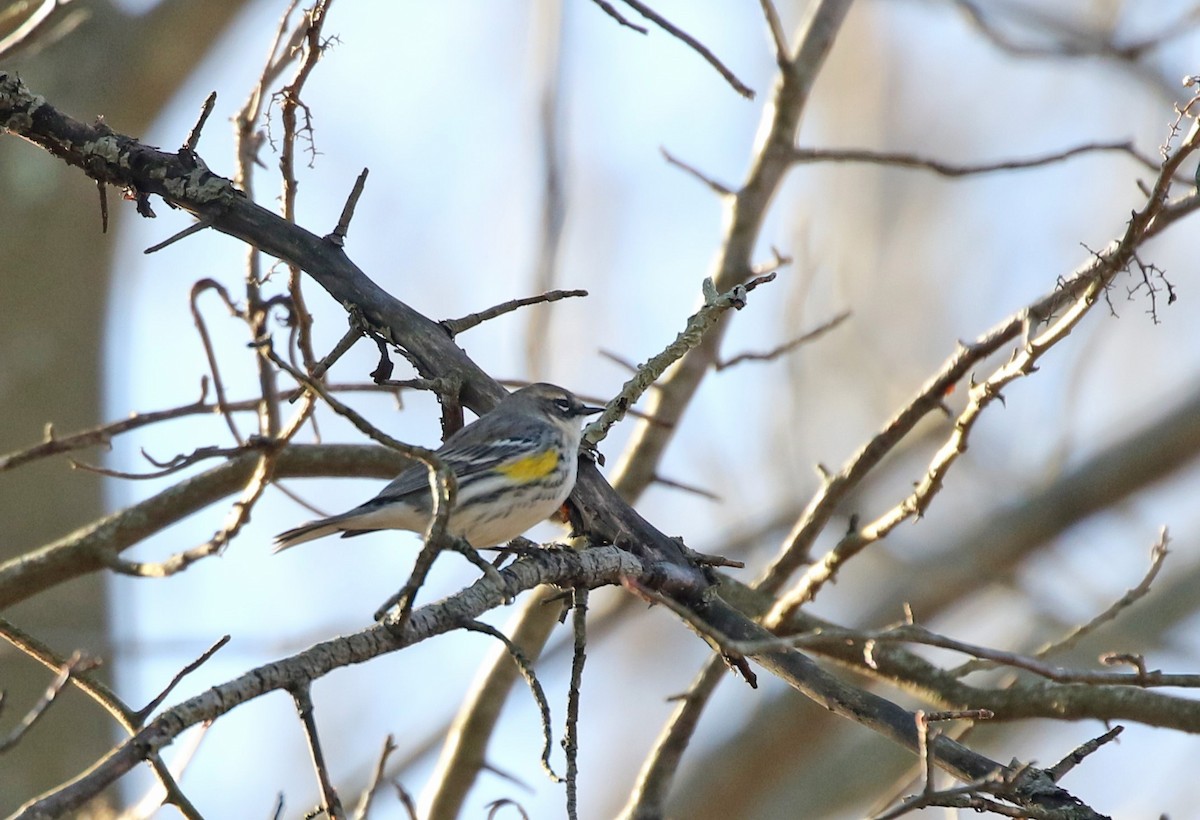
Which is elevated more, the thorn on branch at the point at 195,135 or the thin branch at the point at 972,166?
the thin branch at the point at 972,166

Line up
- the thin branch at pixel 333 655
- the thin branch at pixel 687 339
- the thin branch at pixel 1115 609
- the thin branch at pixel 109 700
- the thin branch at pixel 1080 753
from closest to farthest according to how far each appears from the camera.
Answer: the thin branch at pixel 333 655 → the thin branch at pixel 109 700 → the thin branch at pixel 1080 753 → the thin branch at pixel 687 339 → the thin branch at pixel 1115 609

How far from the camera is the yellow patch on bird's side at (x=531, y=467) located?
4.46 m

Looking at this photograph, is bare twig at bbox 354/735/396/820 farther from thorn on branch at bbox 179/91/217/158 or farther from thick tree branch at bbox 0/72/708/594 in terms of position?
thorn on branch at bbox 179/91/217/158

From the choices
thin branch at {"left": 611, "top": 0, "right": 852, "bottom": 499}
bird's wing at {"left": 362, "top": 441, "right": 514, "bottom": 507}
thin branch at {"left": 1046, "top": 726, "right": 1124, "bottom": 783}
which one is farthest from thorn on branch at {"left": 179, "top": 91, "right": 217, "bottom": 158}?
thin branch at {"left": 611, "top": 0, "right": 852, "bottom": 499}

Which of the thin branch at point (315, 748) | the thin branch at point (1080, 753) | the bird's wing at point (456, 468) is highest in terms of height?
the bird's wing at point (456, 468)

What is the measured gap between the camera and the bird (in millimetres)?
4141

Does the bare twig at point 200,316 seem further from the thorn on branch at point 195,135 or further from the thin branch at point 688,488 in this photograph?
the thin branch at point 688,488

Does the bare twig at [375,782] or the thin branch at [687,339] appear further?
the thin branch at [687,339]

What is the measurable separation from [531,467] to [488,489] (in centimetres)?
18

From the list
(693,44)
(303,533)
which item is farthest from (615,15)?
(303,533)

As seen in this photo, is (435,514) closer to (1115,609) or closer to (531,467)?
(531,467)

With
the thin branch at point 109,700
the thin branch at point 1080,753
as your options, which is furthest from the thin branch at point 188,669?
the thin branch at point 1080,753

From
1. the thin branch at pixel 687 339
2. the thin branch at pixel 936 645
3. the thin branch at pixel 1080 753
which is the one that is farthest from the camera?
the thin branch at pixel 687 339

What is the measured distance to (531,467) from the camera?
4.59m
